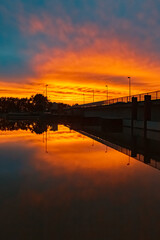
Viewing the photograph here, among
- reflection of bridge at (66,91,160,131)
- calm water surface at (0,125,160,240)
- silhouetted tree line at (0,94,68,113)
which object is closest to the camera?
calm water surface at (0,125,160,240)

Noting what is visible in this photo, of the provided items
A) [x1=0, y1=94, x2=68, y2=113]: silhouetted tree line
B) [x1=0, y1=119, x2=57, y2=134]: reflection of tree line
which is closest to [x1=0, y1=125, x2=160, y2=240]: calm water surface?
[x1=0, y1=119, x2=57, y2=134]: reflection of tree line

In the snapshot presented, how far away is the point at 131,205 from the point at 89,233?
2287mm

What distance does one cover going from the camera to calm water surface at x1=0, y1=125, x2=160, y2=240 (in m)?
5.64

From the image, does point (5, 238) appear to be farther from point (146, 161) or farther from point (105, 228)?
point (146, 161)

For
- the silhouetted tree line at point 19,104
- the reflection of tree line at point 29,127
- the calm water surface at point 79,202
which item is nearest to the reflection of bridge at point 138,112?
the reflection of tree line at point 29,127

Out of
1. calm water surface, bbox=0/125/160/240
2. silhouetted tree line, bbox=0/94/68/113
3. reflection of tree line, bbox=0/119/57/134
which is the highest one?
silhouetted tree line, bbox=0/94/68/113

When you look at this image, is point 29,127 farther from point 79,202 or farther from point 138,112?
point 79,202

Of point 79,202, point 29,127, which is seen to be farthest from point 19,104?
point 79,202

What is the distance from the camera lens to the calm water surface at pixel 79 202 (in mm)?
5645

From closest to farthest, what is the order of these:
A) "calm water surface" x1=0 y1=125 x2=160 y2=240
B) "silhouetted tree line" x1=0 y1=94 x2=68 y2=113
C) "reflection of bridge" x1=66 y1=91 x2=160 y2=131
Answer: "calm water surface" x1=0 y1=125 x2=160 y2=240, "reflection of bridge" x1=66 y1=91 x2=160 y2=131, "silhouetted tree line" x1=0 y1=94 x2=68 y2=113

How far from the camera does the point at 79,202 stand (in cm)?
745

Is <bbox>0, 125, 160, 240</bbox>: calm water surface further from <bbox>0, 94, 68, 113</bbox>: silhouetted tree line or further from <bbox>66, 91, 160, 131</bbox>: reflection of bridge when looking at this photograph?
<bbox>0, 94, 68, 113</bbox>: silhouetted tree line

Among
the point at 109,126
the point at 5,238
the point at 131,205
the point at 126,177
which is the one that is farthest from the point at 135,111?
the point at 5,238

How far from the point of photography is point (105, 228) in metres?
5.77
